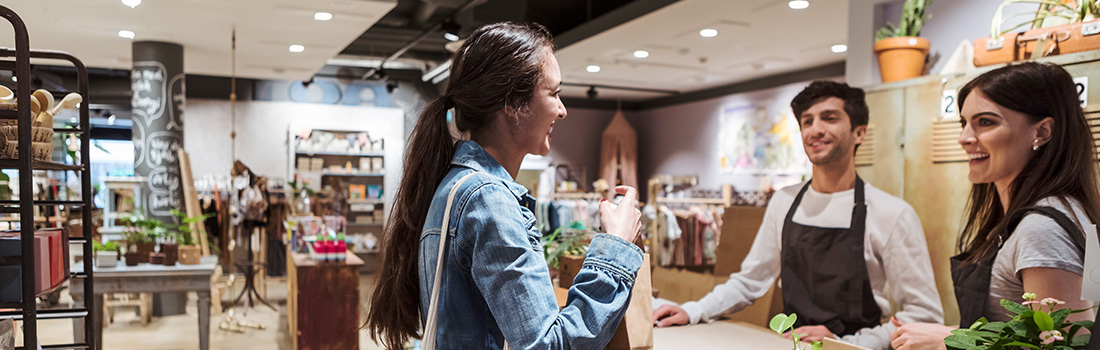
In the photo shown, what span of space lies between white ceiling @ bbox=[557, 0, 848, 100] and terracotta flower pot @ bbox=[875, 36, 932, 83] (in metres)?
2.46

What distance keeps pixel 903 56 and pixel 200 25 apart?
575 centimetres

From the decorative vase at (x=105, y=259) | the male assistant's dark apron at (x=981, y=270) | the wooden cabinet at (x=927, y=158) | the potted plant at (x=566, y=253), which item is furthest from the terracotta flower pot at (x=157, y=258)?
the male assistant's dark apron at (x=981, y=270)

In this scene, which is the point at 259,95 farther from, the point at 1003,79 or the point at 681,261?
the point at 1003,79

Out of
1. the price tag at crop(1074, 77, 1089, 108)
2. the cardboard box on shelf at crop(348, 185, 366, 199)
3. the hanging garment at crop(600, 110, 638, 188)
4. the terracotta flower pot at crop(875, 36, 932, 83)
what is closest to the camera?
the price tag at crop(1074, 77, 1089, 108)

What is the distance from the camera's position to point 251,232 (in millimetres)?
7078

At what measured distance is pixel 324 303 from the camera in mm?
5102

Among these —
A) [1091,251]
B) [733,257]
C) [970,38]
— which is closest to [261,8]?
[733,257]

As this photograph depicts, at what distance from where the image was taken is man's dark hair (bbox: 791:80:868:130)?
2.52 metres

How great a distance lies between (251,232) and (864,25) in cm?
589

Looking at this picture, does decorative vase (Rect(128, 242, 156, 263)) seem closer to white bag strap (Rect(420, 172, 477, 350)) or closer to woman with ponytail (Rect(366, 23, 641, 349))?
woman with ponytail (Rect(366, 23, 641, 349))

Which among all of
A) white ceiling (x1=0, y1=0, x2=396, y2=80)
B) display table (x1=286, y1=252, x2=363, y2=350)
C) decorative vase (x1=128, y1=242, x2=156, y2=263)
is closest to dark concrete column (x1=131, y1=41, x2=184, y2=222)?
white ceiling (x1=0, y1=0, x2=396, y2=80)

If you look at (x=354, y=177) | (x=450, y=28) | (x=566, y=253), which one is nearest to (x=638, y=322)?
(x=566, y=253)

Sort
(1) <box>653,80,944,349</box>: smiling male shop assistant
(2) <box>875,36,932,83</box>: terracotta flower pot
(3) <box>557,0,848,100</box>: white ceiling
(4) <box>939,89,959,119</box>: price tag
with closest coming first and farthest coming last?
1. (1) <box>653,80,944,349</box>: smiling male shop assistant
2. (4) <box>939,89,959,119</box>: price tag
3. (2) <box>875,36,932,83</box>: terracotta flower pot
4. (3) <box>557,0,848,100</box>: white ceiling

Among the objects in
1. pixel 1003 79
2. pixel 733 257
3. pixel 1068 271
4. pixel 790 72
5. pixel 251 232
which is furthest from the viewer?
pixel 790 72
